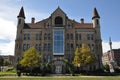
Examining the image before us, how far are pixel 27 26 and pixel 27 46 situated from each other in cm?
681

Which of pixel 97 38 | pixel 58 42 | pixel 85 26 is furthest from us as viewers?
pixel 85 26

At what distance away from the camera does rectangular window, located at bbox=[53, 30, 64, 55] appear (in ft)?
172

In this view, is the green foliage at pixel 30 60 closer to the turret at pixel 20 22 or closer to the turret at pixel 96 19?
the turret at pixel 20 22

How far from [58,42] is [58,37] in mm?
1604

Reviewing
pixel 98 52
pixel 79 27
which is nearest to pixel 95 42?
pixel 98 52

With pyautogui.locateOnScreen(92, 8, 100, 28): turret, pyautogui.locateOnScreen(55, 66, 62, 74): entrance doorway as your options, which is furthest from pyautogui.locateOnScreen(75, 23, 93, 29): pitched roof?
pyautogui.locateOnScreen(55, 66, 62, 74): entrance doorway

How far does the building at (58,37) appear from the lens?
52.8m

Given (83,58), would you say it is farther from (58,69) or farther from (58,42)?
(58,42)

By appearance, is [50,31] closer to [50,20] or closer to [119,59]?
[50,20]

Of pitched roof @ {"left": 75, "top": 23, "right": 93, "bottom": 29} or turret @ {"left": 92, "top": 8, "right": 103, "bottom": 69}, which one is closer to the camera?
turret @ {"left": 92, "top": 8, "right": 103, "bottom": 69}

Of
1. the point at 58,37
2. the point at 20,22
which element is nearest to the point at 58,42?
the point at 58,37

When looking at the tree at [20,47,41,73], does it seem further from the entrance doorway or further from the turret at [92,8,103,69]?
the turret at [92,8,103,69]

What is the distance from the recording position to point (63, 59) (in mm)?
50906

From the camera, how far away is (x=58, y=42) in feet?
175
